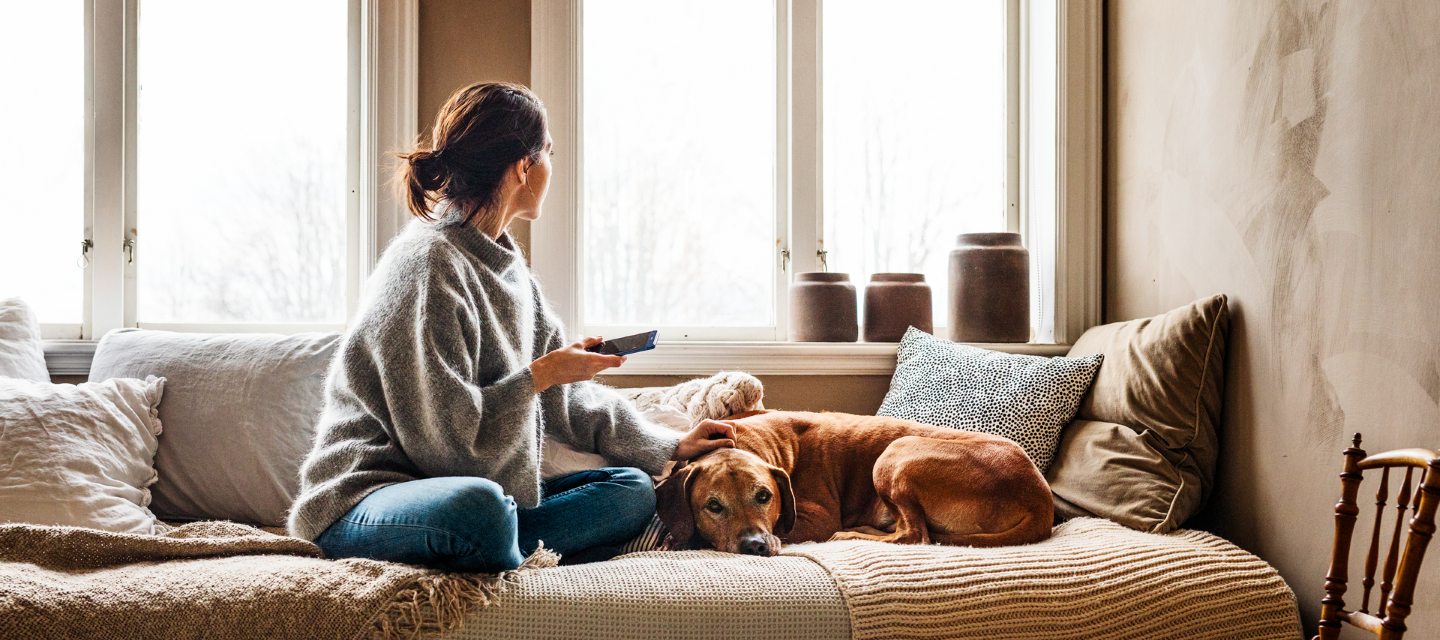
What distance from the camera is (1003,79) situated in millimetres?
2748

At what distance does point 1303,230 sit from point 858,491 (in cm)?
101

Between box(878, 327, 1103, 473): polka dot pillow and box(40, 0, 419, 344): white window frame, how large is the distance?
1.47 m

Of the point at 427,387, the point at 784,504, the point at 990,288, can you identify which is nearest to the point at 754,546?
the point at 784,504

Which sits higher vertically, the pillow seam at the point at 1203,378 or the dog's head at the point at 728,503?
the pillow seam at the point at 1203,378

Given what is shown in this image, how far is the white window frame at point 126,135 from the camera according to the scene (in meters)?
2.40

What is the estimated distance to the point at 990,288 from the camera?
8.02 feet

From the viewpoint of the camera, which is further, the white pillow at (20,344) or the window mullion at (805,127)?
the window mullion at (805,127)

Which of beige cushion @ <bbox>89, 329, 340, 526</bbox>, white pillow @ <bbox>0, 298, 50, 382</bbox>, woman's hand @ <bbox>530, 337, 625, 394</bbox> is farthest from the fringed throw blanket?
white pillow @ <bbox>0, 298, 50, 382</bbox>

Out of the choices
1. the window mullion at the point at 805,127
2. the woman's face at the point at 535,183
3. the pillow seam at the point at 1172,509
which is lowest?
the pillow seam at the point at 1172,509

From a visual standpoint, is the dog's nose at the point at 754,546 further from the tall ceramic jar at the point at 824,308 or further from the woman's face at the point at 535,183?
the tall ceramic jar at the point at 824,308

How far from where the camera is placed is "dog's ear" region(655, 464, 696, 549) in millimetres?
1723

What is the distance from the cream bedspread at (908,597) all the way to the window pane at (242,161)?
4.93 ft

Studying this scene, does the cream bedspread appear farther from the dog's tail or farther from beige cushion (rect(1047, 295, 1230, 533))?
beige cushion (rect(1047, 295, 1230, 533))

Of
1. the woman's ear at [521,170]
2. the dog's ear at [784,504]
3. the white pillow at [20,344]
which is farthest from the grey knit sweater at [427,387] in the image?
the white pillow at [20,344]
